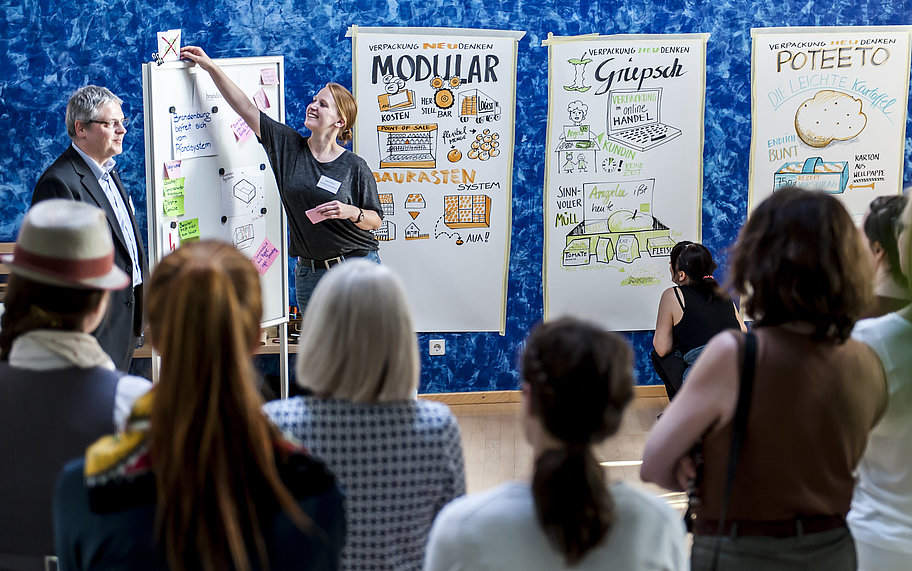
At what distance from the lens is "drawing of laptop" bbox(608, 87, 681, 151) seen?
17.5 feet

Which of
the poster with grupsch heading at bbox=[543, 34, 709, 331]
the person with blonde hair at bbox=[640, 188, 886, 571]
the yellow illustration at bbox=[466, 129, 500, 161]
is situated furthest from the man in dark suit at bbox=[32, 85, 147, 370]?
the person with blonde hair at bbox=[640, 188, 886, 571]

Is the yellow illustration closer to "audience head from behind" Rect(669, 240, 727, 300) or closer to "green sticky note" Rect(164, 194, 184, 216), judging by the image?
"audience head from behind" Rect(669, 240, 727, 300)

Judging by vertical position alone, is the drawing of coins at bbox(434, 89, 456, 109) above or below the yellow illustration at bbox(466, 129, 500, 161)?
above

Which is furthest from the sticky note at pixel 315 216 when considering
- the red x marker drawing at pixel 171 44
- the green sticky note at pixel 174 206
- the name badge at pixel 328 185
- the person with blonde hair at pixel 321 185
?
the red x marker drawing at pixel 171 44

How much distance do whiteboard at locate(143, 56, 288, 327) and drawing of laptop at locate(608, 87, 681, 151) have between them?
76.3 inches

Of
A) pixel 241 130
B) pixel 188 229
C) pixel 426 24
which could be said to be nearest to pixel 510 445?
pixel 188 229

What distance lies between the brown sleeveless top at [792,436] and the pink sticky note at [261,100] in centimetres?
324

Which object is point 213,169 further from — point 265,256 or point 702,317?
point 702,317

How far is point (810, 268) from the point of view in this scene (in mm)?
1669

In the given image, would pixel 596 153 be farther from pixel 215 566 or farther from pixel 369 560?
pixel 215 566

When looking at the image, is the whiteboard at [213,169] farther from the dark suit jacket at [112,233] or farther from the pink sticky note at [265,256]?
the dark suit jacket at [112,233]

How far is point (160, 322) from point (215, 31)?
396 centimetres

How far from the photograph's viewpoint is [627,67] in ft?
17.4

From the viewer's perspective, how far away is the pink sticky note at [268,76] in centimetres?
441
